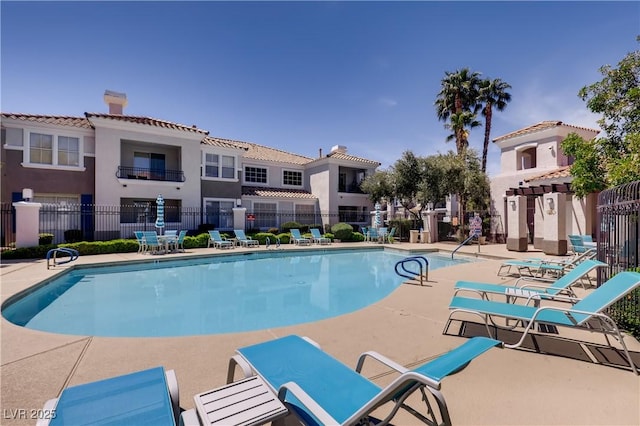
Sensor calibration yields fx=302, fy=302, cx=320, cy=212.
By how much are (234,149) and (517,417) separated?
23.1 meters

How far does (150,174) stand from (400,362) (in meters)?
21.8

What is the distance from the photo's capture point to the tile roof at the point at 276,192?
25.0 meters

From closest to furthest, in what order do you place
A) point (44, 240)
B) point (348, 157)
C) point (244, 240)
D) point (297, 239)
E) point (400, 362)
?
point (400, 362) → point (44, 240) → point (244, 240) → point (297, 239) → point (348, 157)

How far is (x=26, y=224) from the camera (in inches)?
538

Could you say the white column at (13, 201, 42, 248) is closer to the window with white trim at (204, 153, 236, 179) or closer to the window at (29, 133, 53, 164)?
the window at (29, 133, 53, 164)

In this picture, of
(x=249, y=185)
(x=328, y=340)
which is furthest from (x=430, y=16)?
(x=249, y=185)

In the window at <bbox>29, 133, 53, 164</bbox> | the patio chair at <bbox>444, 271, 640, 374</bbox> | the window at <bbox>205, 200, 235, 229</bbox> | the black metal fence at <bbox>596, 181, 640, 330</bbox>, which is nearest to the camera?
the patio chair at <bbox>444, 271, 640, 374</bbox>

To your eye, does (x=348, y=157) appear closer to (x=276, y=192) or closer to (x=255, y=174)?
(x=276, y=192)

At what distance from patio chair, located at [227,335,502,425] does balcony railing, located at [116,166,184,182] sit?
2037 cm

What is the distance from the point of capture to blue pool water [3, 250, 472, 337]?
6836 mm

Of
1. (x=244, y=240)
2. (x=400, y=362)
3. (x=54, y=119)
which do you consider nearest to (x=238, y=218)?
(x=244, y=240)

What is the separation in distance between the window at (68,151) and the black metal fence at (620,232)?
2412 cm

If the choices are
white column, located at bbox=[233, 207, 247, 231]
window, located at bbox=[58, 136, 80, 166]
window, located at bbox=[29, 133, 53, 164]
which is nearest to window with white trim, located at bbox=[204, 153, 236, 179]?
white column, located at bbox=[233, 207, 247, 231]

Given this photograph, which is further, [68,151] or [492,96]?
[492,96]
